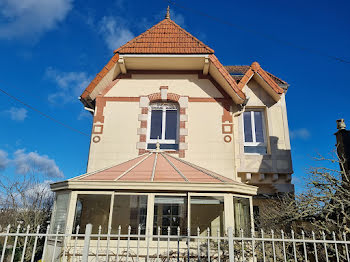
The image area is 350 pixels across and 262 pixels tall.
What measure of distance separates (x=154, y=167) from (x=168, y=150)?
1.64 m

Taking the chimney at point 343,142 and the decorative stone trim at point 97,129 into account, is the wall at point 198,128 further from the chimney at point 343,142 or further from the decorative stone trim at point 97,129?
the chimney at point 343,142

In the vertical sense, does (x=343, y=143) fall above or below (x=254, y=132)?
below

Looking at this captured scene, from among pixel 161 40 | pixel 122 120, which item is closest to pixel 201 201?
pixel 122 120

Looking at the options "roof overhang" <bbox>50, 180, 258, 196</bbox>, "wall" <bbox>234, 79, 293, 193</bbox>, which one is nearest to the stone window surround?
"wall" <bbox>234, 79, 293, 193</bbox>

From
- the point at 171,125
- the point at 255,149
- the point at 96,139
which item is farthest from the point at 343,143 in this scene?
→ the point at 96,139

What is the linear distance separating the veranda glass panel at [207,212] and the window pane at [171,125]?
3.30 meters

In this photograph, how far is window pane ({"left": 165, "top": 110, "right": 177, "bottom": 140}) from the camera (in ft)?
31.2

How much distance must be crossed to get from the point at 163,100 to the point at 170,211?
180 inches

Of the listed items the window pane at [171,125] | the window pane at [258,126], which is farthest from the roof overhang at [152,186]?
the window pane at [258,126]

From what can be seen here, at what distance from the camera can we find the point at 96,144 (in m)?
9.20

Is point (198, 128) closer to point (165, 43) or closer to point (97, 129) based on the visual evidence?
point (165, 43)

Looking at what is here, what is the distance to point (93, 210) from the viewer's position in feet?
22.2

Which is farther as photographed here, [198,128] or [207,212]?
[198,128]

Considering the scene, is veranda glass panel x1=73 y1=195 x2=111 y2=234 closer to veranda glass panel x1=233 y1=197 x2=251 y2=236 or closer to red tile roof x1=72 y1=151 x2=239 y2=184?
red tile roof x1=72 y1=151 x2=239 y2=184
